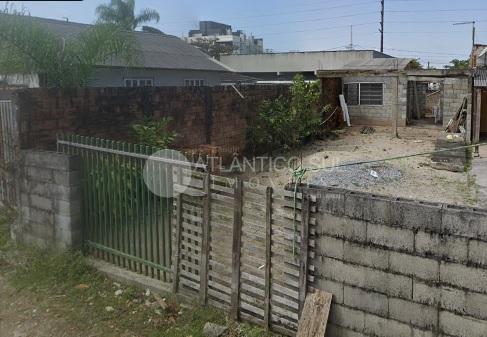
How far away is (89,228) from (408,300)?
3.72 m

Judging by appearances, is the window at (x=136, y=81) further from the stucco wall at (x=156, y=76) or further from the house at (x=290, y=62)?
the house at (x=290, y=62)

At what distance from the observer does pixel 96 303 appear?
4.70m

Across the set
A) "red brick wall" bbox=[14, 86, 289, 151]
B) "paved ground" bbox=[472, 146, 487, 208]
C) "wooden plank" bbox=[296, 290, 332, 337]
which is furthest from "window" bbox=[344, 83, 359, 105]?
"wooden plank" bbox=[296, 290, 332, 337]

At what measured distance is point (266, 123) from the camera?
44.5ft

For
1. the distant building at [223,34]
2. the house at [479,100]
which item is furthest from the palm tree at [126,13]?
the distant building at [223,34]

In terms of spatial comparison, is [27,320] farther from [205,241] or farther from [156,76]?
[156,76]

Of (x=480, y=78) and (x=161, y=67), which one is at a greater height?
(x=161, y=67)

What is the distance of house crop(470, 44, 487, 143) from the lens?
15384mm

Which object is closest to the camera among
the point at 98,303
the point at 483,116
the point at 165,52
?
the point at 98,303

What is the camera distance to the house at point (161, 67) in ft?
52.6

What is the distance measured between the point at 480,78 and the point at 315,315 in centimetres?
1427

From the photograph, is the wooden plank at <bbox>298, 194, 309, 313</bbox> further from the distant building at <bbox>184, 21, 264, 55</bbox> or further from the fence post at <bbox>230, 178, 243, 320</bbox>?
the distant building at <bbox>184, 21, 264, 55</bbox>

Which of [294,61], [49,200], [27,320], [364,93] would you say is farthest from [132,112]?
[294,61]

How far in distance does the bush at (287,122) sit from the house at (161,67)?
4.31 meters
